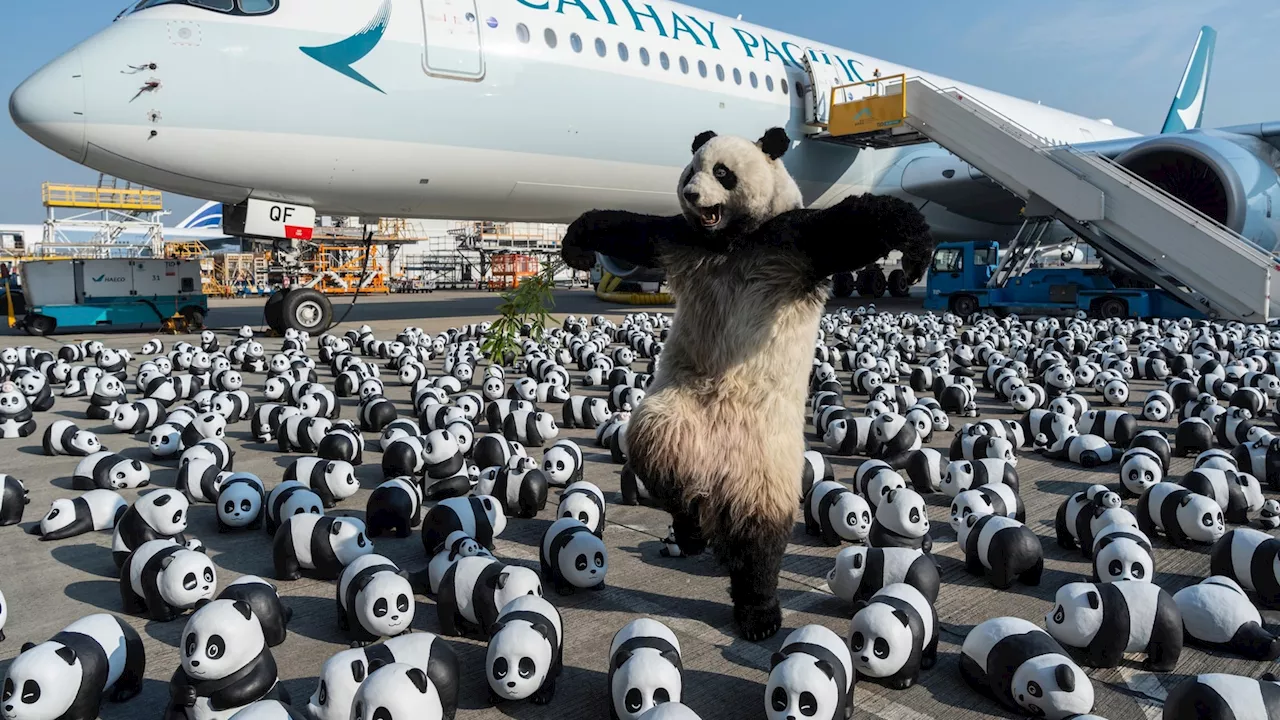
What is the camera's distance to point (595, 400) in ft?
28.6

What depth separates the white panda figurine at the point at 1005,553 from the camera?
14.3 feet

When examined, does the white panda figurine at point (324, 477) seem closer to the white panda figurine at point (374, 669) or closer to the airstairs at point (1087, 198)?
the white panda figurine at point (374, 669)

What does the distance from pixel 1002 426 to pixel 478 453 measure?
4848 mm

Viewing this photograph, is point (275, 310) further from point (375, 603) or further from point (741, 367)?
point (741, 367)

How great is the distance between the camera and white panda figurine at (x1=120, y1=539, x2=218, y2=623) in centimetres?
387

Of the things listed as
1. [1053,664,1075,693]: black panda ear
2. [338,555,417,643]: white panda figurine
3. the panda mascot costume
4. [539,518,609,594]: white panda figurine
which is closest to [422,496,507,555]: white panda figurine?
[539,518,609,594]: white panda figurine

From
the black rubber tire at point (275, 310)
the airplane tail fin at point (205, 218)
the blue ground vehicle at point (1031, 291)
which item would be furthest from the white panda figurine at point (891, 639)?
the airplane tail fin at point (205, 218)

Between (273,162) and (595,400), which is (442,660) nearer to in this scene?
(595,400)

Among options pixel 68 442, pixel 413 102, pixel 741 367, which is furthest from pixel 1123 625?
pixel 413 102

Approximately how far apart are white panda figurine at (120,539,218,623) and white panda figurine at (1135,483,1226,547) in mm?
5670

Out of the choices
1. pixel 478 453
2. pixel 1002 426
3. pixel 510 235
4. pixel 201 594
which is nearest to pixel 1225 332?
pixel 1002 426

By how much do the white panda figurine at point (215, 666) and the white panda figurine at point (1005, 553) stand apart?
3726 millimetres

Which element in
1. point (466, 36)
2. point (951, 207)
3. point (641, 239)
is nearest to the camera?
point (641, 239)

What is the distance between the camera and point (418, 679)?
2.78 meters
